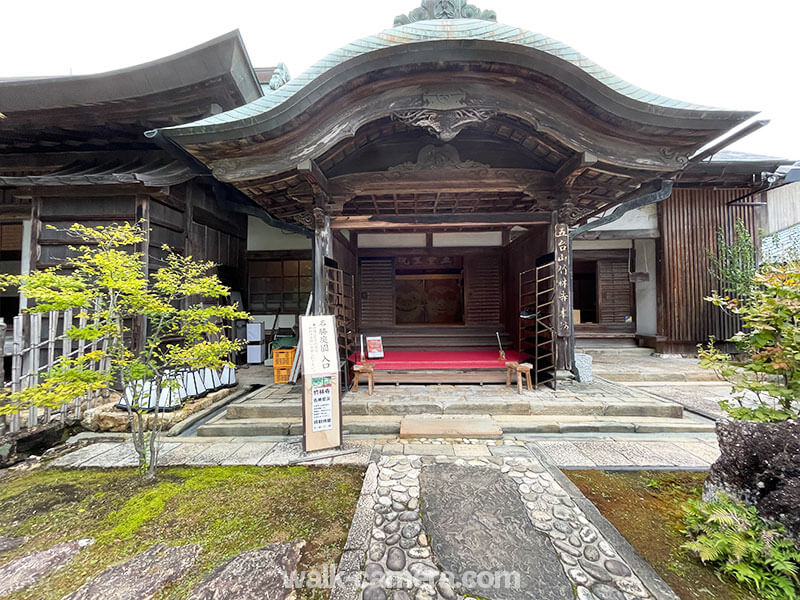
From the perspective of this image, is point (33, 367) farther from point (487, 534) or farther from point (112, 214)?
point (487, 534)

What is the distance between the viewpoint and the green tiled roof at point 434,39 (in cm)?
394

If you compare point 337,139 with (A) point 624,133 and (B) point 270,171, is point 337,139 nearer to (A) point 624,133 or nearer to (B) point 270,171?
(B) point 270,171

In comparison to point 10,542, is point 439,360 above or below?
above

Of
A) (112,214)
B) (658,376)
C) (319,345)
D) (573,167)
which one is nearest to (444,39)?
(573,167)

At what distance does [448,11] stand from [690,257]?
9.43m

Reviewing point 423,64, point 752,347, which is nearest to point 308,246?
point 423,64

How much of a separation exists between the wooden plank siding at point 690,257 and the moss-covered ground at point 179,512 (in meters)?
10.3

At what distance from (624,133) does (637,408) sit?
4.08 meters

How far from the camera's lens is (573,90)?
166 inches

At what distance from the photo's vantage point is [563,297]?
5.51 meters

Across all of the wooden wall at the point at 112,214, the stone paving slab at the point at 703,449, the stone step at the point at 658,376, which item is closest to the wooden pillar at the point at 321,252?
the wooden wall at the point at 112,214

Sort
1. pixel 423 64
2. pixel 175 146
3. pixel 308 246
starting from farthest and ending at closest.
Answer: pixel 308 246 → pixel 175 146 → pixel 423 64

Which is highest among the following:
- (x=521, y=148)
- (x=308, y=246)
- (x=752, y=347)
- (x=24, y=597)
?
(x=521, y=148)

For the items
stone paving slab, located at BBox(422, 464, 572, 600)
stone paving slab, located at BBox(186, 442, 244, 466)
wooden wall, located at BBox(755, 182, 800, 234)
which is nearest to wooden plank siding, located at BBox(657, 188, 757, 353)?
wooden wall, located at BBox(755, 182, 800, 234)
